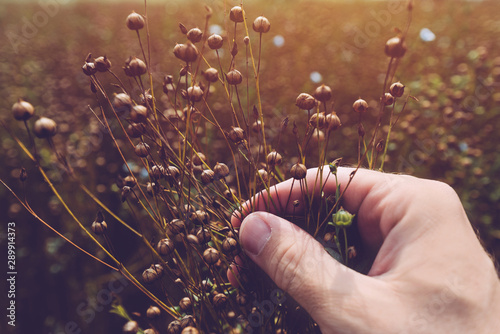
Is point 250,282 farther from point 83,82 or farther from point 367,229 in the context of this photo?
point 83,82

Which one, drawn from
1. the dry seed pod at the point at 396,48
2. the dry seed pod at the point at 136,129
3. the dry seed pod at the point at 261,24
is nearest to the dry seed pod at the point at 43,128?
the dry seed pod at the point at 136,129

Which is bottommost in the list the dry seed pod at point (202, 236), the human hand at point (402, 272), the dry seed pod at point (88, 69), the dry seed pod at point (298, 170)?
the human hand at point (402, 272)

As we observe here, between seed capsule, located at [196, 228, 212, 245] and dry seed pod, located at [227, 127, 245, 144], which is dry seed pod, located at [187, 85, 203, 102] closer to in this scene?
dry seed pod, located at [227, 127, 245, 144]

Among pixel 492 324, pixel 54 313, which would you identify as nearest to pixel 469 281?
pixel 492 324

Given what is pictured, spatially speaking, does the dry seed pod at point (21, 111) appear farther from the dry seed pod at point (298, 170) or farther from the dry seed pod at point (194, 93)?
the dry seed pod at point (298, 170)

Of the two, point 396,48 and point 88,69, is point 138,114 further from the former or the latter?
point 396,48

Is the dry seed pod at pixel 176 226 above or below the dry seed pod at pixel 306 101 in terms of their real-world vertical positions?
below

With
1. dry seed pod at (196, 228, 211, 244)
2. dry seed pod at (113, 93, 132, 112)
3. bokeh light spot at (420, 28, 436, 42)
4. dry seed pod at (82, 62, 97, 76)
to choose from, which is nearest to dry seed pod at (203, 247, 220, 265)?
dry seed pod at (196, 228, 211, 244)
